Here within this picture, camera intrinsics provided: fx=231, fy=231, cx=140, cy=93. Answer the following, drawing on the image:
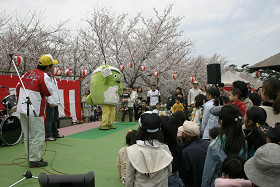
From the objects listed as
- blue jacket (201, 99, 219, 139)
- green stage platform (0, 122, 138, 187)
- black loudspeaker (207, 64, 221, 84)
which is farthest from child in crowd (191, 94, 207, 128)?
black loudspeaker (207, 64, 221, 84)

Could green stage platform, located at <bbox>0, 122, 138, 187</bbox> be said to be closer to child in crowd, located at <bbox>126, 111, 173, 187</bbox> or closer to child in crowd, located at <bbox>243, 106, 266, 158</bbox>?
child in crowd, located at <bbox>126, 111, 173, 187</bbox>

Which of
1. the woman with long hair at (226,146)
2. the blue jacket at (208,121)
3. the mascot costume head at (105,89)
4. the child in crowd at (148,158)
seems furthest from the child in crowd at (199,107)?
the child in crowd at (148,158)

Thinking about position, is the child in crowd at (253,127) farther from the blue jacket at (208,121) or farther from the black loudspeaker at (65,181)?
the black loudspeaker at (65,181)

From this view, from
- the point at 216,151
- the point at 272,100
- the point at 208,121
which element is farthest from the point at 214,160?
the point at 208,121

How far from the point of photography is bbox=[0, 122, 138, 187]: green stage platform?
3.16 meters

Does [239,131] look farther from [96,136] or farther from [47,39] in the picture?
[47,39]

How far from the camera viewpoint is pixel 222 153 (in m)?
2.10

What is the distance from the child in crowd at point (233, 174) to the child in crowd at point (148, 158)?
42 cm

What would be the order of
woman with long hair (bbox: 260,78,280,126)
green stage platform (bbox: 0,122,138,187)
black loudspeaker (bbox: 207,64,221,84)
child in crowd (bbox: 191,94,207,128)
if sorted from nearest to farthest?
woman with long hair (bbox: 260,78,280,126)
green stage platform (bbox: 0,122,138,187)
child in crowd (bbox: 191,94,207,128)
black loudspeaker (bbox: 207,64,221,84)

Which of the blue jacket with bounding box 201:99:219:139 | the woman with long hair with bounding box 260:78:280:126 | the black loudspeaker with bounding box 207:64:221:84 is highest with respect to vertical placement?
the black loudspeaker with bounding box 207:64:221:84

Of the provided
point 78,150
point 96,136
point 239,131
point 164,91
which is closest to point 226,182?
point 239,131

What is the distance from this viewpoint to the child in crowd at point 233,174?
1.66 metres

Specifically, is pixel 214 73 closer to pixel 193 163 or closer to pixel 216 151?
pixel 193 163

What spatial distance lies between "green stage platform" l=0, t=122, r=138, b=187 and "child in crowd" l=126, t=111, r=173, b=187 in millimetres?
1173
